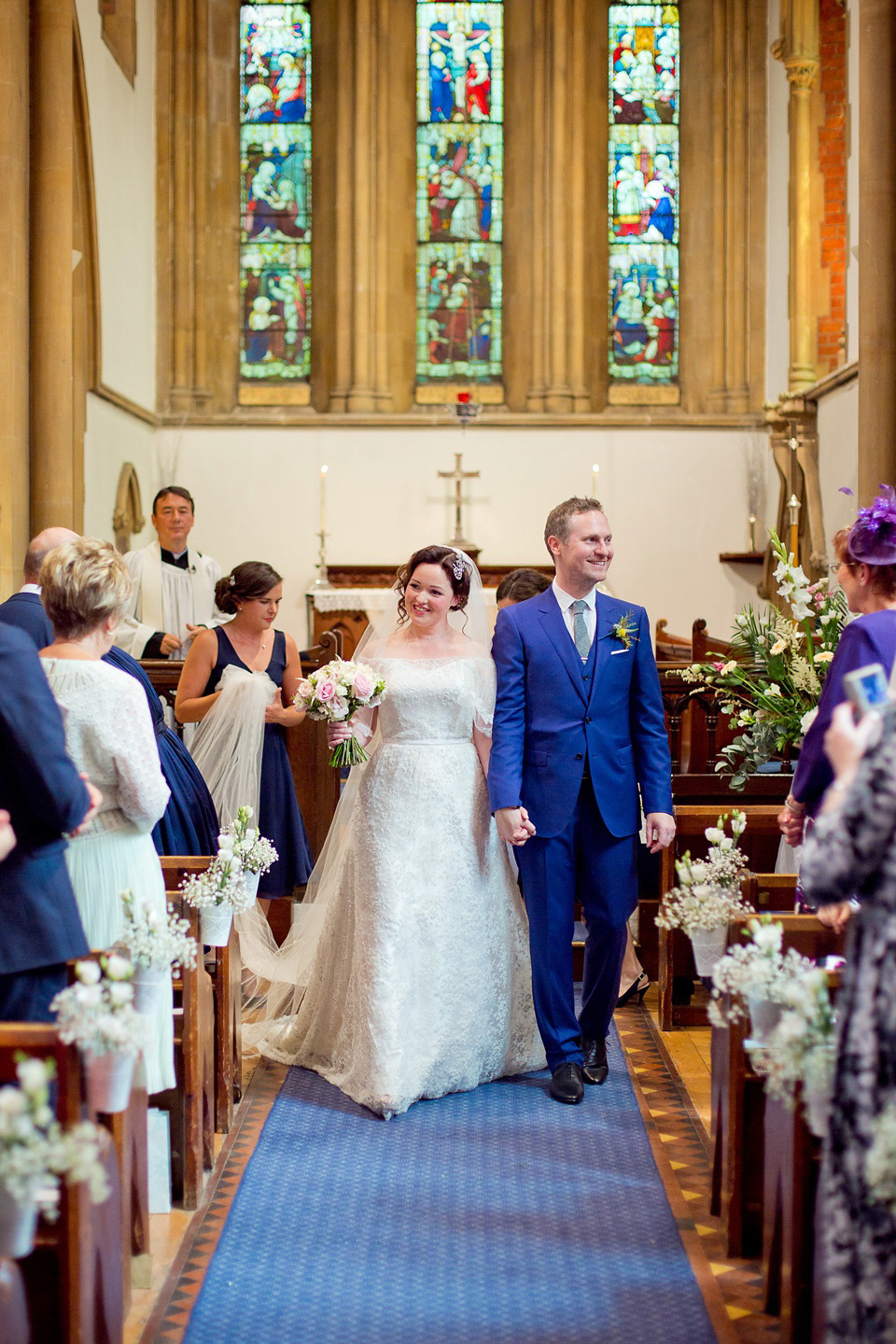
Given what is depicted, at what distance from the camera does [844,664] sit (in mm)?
2902

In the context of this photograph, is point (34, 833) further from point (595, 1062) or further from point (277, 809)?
point (277, 809)

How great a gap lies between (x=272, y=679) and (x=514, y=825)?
4.71 ft

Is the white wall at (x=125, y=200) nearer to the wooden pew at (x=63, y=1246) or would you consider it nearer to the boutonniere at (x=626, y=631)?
the boutonniere at (x=626, y=631)

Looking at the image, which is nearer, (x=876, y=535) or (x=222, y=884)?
(x=876, y=535)

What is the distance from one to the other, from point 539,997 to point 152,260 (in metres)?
9.72

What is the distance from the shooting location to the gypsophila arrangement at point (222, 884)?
3.34m

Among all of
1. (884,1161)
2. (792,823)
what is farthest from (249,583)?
(884,1161)

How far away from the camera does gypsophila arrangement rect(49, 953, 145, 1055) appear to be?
2.14m

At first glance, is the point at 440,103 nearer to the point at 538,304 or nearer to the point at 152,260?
the point at 538,304

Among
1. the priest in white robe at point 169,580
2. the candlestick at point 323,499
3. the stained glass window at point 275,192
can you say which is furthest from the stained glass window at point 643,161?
the priest in white robe at point 169,580

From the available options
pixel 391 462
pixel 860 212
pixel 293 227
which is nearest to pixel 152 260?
pixel 293 227

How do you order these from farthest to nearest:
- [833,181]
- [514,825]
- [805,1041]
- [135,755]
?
1. [833,181]
2. [514,825]
3. [135,755]
4. [805,1041]

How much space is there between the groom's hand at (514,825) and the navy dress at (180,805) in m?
0.93

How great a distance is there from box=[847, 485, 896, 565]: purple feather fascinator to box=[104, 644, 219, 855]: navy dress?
79.0 inches
